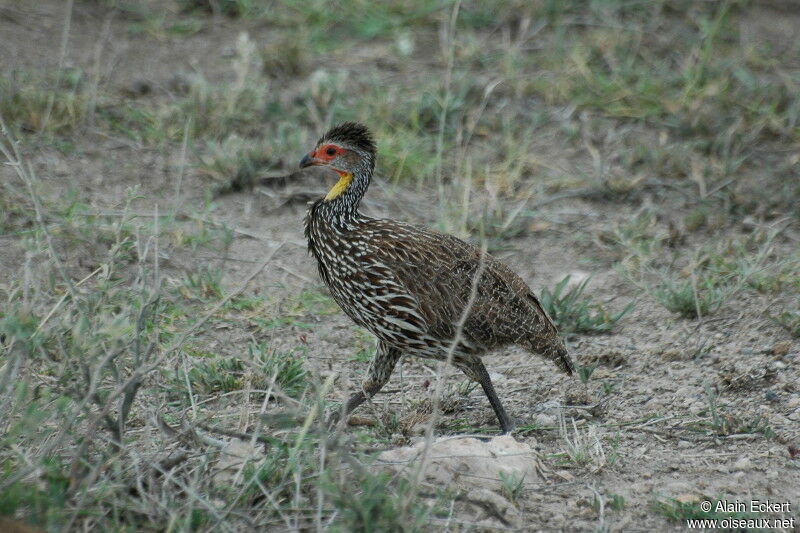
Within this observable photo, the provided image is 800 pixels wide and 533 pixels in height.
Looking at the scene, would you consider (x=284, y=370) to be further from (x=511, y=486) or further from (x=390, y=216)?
(x=390, y=216)

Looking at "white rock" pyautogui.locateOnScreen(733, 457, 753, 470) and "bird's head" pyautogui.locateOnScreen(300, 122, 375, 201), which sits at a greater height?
"bird's head" pyautogui.locateOnScreen(300, 122, 375, 201)

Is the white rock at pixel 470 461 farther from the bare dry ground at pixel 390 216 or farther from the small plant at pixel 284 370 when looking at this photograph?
the small plant at pixel 284 370

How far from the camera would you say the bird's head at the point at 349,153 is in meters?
5.42

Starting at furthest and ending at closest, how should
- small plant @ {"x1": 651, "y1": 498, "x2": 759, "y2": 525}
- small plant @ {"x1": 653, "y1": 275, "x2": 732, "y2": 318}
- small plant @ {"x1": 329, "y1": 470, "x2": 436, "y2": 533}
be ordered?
small plant @ {"x1": 653, "y1": 275, "x2": 732, "y2": 318} < small plant @ {"x1": 651, "y1": 498, "x2": 759, "y2": 525} < small plant @ {"x1": 329, "y1": 470, "x2": 436, "y2": 533}

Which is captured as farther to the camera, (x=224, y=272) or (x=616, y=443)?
(x=224, y=272)

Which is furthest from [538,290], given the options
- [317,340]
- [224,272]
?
[224,272]

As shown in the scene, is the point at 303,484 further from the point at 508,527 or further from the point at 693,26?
the point at 693,26

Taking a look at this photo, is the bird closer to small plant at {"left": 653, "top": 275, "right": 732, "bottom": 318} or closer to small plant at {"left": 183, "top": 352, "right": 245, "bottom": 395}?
small plant at {"left": 183, "top": 352, "right": 245, "bottom": 395}

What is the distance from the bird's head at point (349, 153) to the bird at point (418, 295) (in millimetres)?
116

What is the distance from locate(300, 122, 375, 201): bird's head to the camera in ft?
17.8

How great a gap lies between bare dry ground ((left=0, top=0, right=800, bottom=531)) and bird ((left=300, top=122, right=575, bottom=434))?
0.91 feet

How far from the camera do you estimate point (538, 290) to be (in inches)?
253

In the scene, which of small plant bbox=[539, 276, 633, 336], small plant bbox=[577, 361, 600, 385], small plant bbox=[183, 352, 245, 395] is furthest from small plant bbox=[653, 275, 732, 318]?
small plant bbox=[183, 352, 245, 395]

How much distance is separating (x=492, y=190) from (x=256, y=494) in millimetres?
3733
